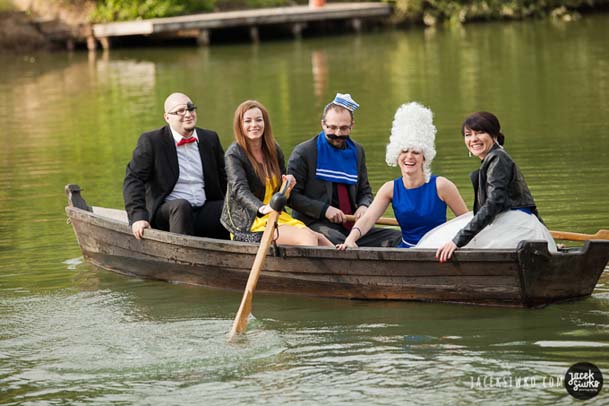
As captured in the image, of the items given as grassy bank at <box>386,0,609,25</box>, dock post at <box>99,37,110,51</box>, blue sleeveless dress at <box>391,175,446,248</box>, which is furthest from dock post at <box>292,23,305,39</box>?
blue sleeveless dress at <box>391,175,446,248</box>

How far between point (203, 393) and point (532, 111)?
34.5 feet

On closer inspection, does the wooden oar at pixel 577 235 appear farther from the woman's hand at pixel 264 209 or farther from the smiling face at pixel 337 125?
the woman's hand at pixel 264 209

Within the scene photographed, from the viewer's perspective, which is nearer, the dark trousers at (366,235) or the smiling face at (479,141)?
the smiling face at (479,141)

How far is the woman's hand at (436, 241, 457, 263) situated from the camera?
724cm

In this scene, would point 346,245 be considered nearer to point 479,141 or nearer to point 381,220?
point 381,220

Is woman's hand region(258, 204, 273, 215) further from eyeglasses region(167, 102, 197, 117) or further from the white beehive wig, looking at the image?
eyeglasses region(167, 102, 197, 117)

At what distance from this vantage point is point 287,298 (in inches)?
321

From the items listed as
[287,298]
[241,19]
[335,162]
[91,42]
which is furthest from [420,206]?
[91,42]

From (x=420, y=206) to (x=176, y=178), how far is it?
1.96 metres

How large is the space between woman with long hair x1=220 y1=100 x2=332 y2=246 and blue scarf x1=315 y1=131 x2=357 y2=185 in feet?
0.95

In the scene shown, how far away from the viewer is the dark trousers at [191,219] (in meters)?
8.56

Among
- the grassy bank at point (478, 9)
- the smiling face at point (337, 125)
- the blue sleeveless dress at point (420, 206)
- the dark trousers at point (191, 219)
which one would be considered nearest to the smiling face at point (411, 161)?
the blue sleeveless dress at point (420, 206)

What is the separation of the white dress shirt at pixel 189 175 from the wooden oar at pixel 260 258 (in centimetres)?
122

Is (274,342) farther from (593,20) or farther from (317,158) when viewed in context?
(593,20)
